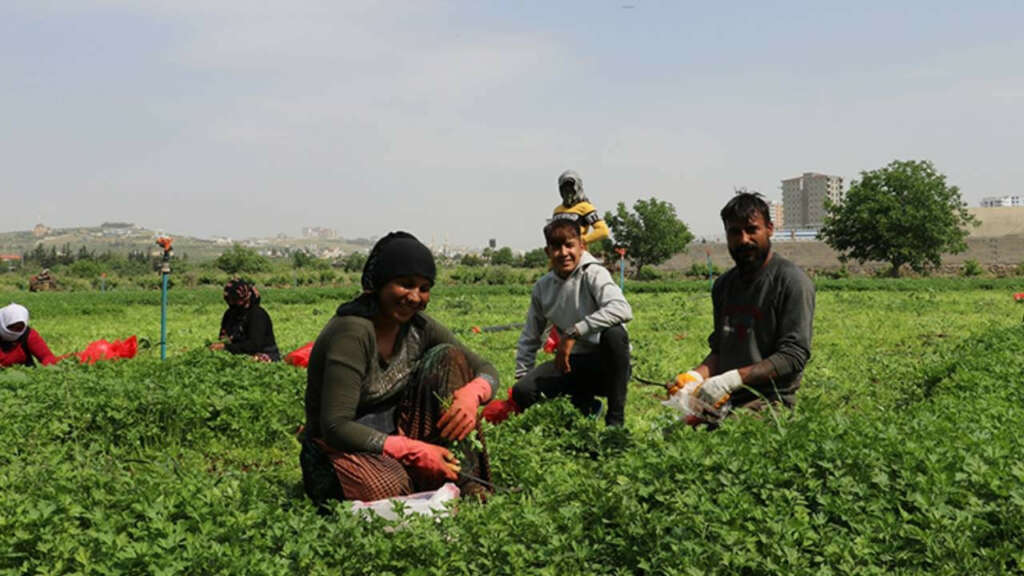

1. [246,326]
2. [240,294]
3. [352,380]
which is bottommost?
[246,326]

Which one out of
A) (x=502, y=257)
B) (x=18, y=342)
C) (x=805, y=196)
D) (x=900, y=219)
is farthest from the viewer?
(x=805, y=196)

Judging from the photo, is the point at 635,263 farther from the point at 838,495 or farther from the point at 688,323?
the point at 838,495

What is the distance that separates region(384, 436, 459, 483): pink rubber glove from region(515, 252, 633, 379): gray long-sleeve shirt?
1.75 meters

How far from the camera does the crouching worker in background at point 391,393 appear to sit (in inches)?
146

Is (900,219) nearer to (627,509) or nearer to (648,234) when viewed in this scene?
(648,234)

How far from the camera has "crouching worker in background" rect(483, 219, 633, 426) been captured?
537cm

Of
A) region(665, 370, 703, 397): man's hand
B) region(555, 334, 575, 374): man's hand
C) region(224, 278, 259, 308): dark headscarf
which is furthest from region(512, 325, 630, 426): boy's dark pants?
region(224, 278, 259, 308): dark headscarf

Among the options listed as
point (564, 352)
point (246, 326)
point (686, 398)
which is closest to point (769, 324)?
point (686, 398)

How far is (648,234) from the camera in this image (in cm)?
7706

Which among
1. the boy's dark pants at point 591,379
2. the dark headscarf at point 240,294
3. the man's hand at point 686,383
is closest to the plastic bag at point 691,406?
the man's hand at point 686,383

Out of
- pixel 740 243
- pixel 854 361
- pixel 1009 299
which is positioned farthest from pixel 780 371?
pixel 1009 299

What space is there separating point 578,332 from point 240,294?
4925mm

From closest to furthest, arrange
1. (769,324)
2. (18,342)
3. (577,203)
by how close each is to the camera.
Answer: (769,324) → (577,203) → (18,342)

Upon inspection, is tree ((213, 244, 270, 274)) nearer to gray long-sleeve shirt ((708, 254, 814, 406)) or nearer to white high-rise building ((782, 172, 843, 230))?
gray long-sleeve shirt ((708, 254, 814, 406))
